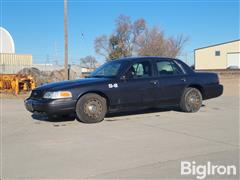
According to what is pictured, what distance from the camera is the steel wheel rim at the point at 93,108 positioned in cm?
930

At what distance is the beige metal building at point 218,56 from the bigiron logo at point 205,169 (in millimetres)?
71222

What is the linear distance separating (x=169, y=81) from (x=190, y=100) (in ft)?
2.93

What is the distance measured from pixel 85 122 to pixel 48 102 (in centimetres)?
98

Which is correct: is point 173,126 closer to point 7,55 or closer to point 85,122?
point 85,122

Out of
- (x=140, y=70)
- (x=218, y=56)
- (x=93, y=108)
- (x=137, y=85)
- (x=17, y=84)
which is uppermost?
(x=218, y=56)

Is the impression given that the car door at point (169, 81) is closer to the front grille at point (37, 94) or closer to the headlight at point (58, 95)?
the headlight at point (58, 95)

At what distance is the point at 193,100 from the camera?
1094 cm

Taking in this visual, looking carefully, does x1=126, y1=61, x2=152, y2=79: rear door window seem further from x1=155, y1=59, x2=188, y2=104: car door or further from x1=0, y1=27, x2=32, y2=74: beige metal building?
x1=0, y1=27, x2=32, y2=74: beige metal building

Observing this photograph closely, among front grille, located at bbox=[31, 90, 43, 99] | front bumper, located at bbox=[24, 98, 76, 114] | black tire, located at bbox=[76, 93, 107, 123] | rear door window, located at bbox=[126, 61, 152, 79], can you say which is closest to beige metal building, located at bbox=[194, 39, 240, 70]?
rear door window, located at bbox=[126, 61, 152, 79]

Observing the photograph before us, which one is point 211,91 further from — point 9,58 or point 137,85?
point 9,58

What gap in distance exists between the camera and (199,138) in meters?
7.32

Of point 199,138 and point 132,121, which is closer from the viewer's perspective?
point 199,138

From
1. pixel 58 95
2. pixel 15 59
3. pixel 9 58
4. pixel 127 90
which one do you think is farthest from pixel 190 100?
pixel 15 59

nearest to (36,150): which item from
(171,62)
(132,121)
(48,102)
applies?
(48,102)
